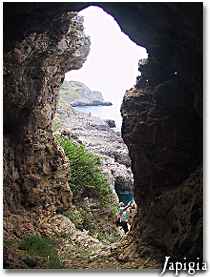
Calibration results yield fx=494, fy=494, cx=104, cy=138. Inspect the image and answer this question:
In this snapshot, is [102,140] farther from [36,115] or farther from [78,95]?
[78,95]

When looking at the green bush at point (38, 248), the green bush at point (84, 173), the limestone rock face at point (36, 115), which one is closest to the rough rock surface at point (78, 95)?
the green bush at point (84, 173)

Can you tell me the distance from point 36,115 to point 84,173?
17.8 ft

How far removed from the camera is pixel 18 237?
10430mm

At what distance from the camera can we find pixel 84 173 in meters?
17.7

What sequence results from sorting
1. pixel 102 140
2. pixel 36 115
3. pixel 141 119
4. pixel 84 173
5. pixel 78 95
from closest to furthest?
pixel 141 119 < pixel 36 115 < pixel 84 173 < pixel 102 140 < pixel 78 95

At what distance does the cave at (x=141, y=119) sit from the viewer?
8.24 m

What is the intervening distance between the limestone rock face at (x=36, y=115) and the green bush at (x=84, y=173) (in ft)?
10.2

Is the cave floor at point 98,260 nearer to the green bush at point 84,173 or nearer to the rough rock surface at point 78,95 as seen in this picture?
the green bush at point 84,173

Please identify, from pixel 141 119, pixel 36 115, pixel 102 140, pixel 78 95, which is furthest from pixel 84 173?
pixel 78 95

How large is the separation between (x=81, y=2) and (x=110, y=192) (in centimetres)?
1040

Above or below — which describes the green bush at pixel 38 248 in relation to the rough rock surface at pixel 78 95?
below

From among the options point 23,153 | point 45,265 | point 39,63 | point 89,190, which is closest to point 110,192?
point 89,190

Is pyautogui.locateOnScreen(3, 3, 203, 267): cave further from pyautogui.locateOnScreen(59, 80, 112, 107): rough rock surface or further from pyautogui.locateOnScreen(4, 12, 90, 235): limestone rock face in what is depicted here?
pyautogui.locateOnScreen(59, 80, 112, 107): rough rock surface

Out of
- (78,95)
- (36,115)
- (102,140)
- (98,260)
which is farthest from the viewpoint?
(78,95)
